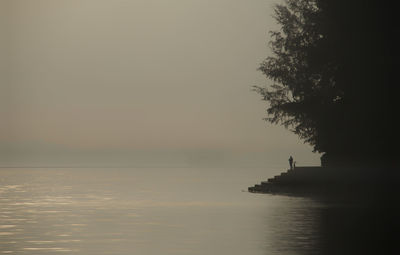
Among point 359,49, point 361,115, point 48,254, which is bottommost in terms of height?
point 48,254

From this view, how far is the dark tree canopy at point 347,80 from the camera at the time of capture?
226 ft

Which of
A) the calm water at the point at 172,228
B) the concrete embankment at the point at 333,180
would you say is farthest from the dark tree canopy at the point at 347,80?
the calm water at the point at 172,228

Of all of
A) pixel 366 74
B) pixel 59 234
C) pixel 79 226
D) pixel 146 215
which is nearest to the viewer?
pixel 59 234

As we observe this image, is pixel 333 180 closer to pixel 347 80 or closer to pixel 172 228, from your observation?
pixel 347 80

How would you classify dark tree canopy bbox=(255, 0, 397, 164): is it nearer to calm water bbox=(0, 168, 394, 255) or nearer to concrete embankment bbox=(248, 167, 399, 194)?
concrete embankment bbox=(248, 167, 399, 194)

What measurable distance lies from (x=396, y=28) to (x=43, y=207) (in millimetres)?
29029

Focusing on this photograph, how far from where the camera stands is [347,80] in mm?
70625

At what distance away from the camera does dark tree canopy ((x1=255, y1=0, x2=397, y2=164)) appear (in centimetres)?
6900

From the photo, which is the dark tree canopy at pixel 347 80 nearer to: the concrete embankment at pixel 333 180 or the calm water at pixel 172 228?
the concrete embankment at pixel 333 180

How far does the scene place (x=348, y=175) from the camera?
65.1m

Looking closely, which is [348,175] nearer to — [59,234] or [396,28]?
[396,28]

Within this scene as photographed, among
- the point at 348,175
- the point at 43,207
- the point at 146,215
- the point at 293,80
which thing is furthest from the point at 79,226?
the point at 293,80

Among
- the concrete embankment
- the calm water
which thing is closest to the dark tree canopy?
the concrete embankment

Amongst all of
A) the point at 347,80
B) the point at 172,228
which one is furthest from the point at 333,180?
the point at 172,228
